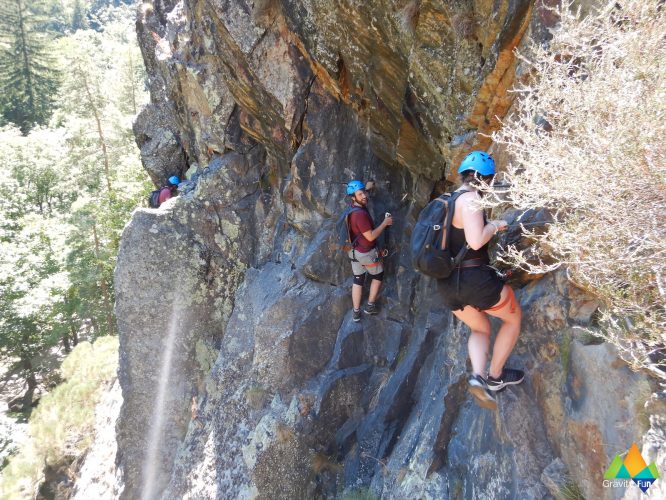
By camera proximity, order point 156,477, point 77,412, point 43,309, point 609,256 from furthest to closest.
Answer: point 43,309, point 77,412, point 156,477, point 609,256

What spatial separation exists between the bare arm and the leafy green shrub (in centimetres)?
1389

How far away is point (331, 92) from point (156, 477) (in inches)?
370

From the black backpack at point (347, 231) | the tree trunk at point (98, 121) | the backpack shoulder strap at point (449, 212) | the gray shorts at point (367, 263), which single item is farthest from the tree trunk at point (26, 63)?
the backpack shoulder strap at point (449, 212)

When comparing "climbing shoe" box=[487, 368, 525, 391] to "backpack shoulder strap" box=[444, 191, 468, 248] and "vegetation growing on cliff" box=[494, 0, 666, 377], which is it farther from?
"backpack shoulder strap" box=[444, 191, 468, 248]

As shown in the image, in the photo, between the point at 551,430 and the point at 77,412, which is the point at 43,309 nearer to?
the point at 77,412

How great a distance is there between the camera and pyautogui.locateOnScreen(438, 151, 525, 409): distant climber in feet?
12.5

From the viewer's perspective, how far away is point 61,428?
44.5 ft

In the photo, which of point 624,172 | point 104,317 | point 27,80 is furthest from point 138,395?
point 27,80

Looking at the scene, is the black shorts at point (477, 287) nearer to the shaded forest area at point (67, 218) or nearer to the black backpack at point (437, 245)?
the black backpack at point (437, 245)

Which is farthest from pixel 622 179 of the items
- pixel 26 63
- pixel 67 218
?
pixel 26 63

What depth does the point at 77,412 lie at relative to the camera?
13844 mm

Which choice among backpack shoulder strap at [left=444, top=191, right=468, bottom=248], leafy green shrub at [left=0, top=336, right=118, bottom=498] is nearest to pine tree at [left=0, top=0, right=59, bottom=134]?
leafy green shrub at [left=0, top=336, right=118, bottom=498]

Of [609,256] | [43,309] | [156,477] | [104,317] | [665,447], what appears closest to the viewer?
[665,447]
